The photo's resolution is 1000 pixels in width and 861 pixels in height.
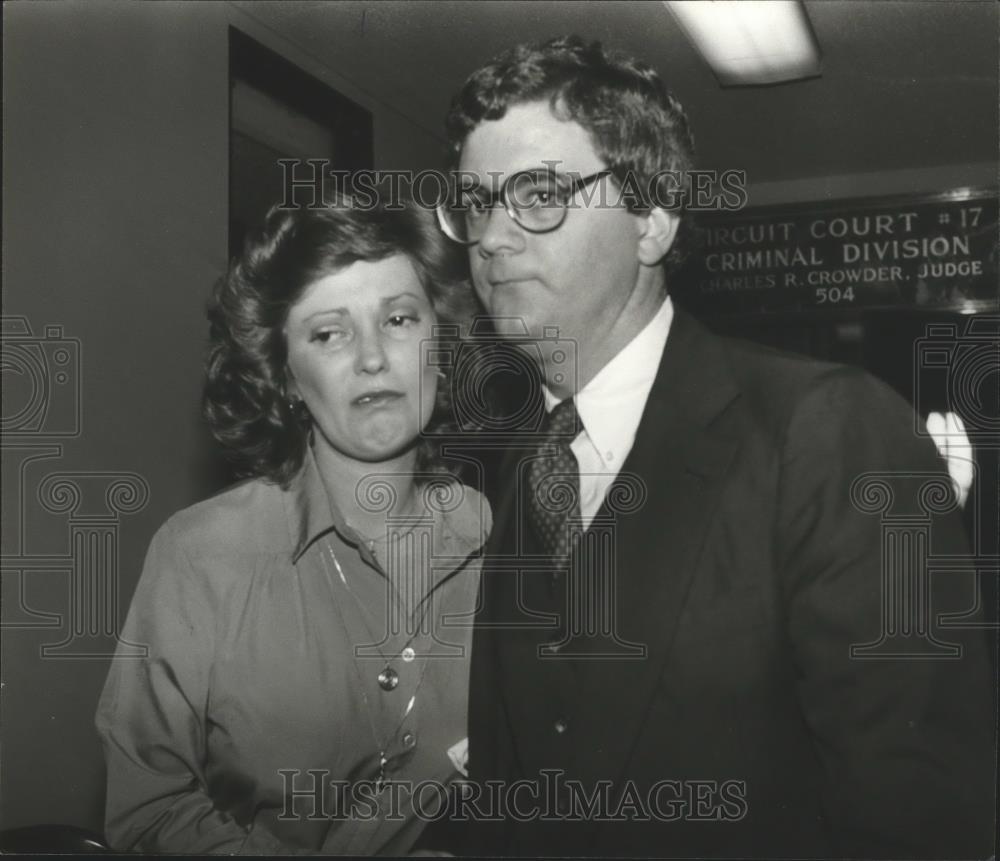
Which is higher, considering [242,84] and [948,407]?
[242,84]

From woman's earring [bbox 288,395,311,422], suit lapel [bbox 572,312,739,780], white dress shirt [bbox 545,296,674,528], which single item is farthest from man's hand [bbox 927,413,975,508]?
woman's earring [bbox 288,395,311,422]

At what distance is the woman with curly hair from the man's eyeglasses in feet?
0.17

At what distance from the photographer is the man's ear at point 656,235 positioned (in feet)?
4.93

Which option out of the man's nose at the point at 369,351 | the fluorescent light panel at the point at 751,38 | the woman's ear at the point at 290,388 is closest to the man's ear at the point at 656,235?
the fluorescent light panel at the point at 751,38

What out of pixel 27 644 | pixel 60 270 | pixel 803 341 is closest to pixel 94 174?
pixel 60 270

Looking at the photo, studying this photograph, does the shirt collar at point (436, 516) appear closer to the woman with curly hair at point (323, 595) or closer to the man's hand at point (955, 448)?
the woman with curly hair at point (323, 595)

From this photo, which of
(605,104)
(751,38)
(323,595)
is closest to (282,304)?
(323,595)

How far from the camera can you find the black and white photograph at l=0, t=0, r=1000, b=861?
1.44 metres

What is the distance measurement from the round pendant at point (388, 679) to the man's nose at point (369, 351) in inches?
18.0

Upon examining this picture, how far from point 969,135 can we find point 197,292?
3.97 feet

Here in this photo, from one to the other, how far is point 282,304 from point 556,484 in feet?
1.64

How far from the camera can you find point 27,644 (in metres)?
1.61

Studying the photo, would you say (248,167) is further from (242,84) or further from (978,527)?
(978,527)

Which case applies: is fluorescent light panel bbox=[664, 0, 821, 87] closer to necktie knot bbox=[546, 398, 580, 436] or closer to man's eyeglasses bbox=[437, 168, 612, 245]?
man's eyeglasses bbox=[437, 168, 612, 245]
